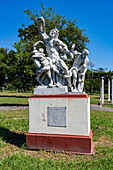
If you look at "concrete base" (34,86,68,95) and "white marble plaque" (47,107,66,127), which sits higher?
"concrete base" (34,86,68,95)

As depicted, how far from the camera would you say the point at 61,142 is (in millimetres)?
5070

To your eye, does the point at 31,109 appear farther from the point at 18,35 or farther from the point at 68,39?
the point at 18,35

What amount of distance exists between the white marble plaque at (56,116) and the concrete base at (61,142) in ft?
1.08

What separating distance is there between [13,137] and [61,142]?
2.22 m

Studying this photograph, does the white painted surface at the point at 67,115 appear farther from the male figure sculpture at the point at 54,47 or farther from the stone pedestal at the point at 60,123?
the male figure sculpture at the point at 54,47

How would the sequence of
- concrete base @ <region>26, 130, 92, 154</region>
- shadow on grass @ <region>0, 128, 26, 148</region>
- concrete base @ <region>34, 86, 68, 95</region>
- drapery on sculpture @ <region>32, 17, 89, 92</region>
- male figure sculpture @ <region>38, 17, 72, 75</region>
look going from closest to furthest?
concrete base @ <region>26, 130, 92, 154</region> → concrete base @ <region>34, 86, 68, 95</region> → drapery on sculpture @ <region>32, 17, 89, 92</region> → male figure sculpture @ <region>38, 17, 72, 75</region> → shadow on grass @ <region>0, 128, 26, 148</region>

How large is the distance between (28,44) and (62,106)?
39.0ft

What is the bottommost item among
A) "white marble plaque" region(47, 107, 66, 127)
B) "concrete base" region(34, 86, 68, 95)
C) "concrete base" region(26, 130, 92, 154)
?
"concrete base" region(26, 130, 92, 154)

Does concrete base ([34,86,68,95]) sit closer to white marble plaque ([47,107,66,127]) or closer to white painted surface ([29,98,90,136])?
white painted surface ([29,98,90,136])

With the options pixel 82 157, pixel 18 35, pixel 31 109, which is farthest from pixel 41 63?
pixel 18 35

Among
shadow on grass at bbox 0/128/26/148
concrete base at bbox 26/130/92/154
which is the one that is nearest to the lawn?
shadow on grass at bbox 0/128/26/148

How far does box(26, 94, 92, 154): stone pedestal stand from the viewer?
4977mm

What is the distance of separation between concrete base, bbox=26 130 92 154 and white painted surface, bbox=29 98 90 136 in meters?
0.13

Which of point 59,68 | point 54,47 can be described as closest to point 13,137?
point 59,68
